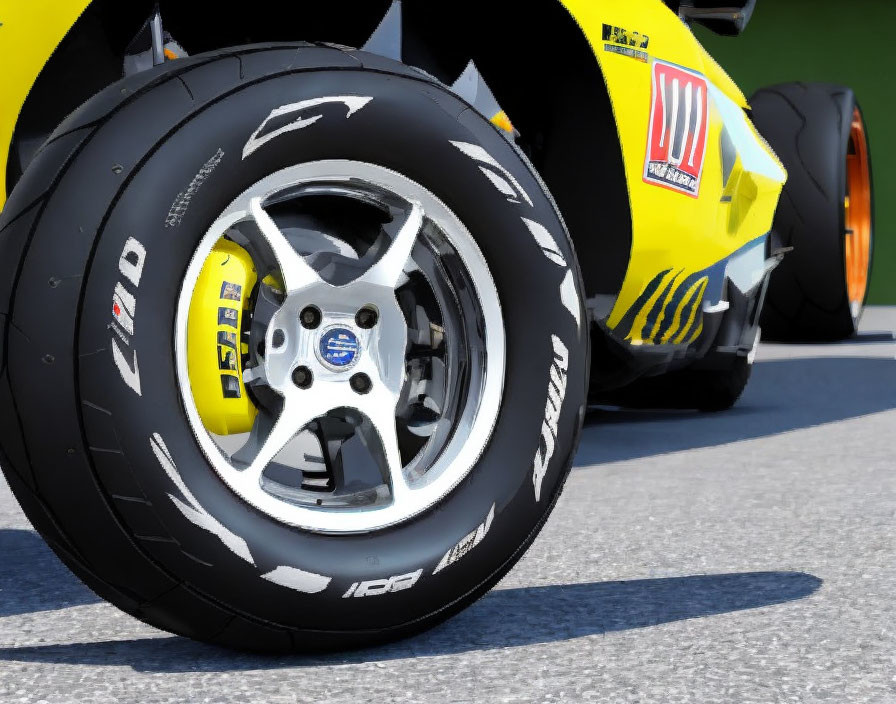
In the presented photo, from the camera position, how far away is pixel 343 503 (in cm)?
175

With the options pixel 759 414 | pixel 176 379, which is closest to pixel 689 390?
pixel 759 414

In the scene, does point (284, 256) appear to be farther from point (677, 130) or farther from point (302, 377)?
point (677, 130)

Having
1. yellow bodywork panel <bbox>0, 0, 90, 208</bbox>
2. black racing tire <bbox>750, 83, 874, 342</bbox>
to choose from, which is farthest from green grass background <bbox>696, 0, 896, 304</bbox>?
yellow bodywork panel <bbox>0, 0, 90, 208</bbox>

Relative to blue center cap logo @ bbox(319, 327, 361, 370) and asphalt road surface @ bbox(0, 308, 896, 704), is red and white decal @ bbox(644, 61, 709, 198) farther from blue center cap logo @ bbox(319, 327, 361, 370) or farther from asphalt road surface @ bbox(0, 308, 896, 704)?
blue center cap logo @ bbox(319, 327, 361, 370)

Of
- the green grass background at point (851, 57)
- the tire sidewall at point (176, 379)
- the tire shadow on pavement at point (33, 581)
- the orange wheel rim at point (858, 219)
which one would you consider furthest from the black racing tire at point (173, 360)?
the green grass background at point (851, 57)

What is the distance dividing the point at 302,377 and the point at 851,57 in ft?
30.1

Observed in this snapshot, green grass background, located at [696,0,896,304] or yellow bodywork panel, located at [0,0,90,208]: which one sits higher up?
green grass background, located at [696,0,896,304]

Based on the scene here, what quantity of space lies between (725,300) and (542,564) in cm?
109

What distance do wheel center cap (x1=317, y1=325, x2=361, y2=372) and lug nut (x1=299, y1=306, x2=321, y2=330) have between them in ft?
0.06

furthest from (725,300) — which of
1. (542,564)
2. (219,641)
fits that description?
(219,641)

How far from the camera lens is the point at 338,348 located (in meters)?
1.73

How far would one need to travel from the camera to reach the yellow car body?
262cm

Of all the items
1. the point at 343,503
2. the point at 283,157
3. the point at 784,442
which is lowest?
the point at 784,442

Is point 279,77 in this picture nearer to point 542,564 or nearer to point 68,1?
point 68,1
